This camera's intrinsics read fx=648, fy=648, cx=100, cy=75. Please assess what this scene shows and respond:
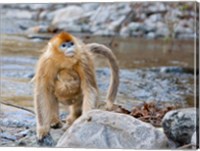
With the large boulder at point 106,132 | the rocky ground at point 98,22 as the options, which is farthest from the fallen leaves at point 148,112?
the rocky ground at point 98,22

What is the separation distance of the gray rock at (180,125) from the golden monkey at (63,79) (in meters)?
0.46

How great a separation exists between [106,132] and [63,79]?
42 cm

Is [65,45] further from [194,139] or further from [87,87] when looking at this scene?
[194,139]

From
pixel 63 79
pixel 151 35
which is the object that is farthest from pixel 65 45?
pixel 151 35

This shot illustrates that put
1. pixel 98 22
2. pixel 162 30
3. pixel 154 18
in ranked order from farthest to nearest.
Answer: pixel 98 22, pixel 162 30, pixel 154 18

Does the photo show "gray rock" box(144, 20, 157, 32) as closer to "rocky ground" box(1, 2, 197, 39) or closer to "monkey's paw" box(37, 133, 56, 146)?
"rocky ground" box(1, 2, 197, 39)

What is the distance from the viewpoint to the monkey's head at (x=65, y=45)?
3750 mm

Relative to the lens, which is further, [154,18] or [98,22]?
[98,22]

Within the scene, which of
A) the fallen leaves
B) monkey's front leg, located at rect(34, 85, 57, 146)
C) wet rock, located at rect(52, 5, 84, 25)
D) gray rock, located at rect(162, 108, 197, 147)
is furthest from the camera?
wet rock, located at rect(52, 5, 84, 25)

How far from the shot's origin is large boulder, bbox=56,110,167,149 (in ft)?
12.0

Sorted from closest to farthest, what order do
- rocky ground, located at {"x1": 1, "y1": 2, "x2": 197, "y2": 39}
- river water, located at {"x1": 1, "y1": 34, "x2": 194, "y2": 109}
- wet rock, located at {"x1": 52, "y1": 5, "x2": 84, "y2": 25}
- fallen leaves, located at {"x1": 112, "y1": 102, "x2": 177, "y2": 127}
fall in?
fallen leaves, located at {"x1": 112, "y1": 102, "x2": 177, "y2": 127}
river water, located at {"x1": 1, "y1": 34, "x2": 194, "y2": 109}
rocky ground, located at {"x1": 1, "y1": 2, "x2": 197, "y2": 39}
wet rock, located at {"x1": 52, "y1": 5, "x2": 84, "y2": 25}

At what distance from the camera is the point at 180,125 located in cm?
368

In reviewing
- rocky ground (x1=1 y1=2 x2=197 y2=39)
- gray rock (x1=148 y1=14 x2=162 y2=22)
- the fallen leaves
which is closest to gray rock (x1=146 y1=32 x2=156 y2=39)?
rocky ground (x1=1 y1=2 x2=197 y2=39)

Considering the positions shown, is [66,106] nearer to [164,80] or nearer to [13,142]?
[13,142]
